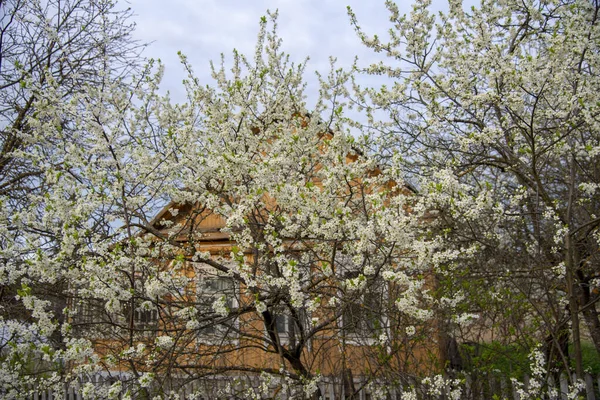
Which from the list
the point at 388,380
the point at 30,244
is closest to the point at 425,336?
the point at 388,380

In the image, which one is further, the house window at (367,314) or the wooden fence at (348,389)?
the house window at (367,314)

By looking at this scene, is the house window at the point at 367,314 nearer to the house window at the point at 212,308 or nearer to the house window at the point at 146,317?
the house window at the point at 212,308

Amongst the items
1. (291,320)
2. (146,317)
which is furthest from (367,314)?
(146,317)

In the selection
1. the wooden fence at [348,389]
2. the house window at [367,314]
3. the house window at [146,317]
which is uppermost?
the house window at [146,317]

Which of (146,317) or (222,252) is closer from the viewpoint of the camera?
(146,317)

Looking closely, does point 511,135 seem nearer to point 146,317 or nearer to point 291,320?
point 291,320

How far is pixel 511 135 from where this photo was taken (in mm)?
5797

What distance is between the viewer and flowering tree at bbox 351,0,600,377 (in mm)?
4816

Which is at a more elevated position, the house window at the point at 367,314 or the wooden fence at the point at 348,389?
the house window at the point at 367,314

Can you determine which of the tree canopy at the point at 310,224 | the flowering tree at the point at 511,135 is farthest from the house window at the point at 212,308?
the flowering tree at the point at 511,135

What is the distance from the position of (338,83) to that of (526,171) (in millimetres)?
2364

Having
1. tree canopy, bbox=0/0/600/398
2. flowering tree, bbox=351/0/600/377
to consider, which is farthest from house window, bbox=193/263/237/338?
flowering tree, bbox=351/0/600/377

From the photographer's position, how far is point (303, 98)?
20.6 ft

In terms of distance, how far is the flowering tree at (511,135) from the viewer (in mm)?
4816
